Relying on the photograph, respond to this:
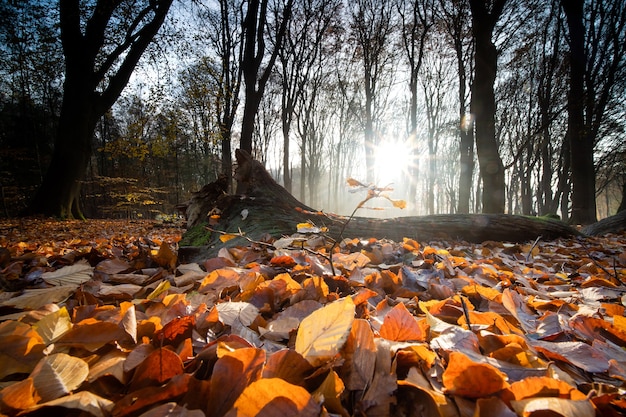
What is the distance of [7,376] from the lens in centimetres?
52

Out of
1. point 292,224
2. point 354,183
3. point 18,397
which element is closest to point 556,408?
point 18,397

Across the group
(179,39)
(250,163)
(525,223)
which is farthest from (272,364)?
(179,39)

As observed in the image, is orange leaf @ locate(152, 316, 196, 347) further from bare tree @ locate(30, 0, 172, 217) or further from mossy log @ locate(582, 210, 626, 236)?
bare tree @ locate(30, 0, 172, 217)

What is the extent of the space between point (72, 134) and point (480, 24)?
10487mm

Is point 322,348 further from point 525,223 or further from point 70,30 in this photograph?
point 70,30

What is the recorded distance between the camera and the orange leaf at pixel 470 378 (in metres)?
0.44

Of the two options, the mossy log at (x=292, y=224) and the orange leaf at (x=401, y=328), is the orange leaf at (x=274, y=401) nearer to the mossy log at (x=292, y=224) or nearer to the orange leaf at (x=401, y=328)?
the orange leaf at (x=401, y=328)

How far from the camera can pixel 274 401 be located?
377mm

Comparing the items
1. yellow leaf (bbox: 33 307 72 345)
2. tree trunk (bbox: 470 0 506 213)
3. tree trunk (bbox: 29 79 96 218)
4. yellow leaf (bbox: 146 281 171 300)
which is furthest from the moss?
tree trunk (bbox: 29 79 96 218)

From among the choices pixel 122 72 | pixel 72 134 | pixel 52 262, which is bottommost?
pixel 52 262

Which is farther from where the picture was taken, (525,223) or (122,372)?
(525,223)

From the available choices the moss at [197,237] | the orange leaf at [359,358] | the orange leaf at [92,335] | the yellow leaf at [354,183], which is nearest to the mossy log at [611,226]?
the yellow leaf at [354,183]

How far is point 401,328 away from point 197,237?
2476 mm

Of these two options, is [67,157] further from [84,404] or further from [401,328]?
[401,328]
